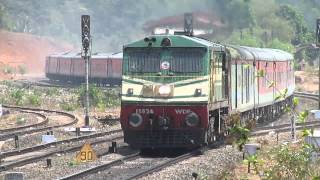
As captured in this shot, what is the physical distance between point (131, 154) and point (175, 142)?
141 cm

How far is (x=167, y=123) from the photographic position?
17594 millimetres

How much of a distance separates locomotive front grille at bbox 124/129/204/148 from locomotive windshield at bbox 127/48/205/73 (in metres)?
1.52

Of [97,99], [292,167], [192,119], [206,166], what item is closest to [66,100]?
[97,99]

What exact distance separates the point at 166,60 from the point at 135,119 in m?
1.66

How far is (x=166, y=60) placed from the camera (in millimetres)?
17922

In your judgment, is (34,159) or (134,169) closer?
(134,169)

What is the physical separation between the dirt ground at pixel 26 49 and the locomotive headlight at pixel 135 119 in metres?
83.8

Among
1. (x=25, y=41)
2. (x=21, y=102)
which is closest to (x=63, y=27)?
(x=25, y=41)

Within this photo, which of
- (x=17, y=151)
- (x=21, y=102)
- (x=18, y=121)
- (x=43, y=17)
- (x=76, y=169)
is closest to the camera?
(x=76, y=169)

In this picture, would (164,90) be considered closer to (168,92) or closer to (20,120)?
(168,92)

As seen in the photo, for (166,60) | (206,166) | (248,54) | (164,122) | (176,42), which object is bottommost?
(206,166)

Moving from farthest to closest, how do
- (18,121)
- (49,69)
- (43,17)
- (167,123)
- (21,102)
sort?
1. (43,17)
2. (49,69)
3. (21,102)
4. (18,121)
5. (167,123)

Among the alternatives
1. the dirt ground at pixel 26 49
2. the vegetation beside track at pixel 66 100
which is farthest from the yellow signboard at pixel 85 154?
the dirt ground at pixel 26 49

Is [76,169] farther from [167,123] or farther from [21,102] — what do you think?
A: [21,102]
